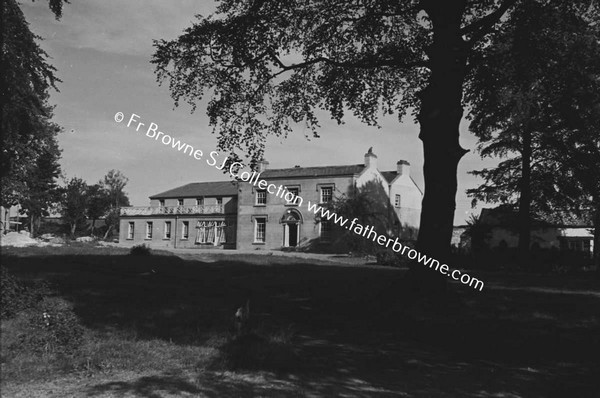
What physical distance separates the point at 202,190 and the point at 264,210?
11.2 meters

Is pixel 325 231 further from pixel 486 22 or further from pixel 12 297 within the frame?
pixel 12 297

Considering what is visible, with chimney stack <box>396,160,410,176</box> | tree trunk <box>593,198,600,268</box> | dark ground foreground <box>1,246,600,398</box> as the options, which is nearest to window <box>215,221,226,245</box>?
chimney stack <box>396,160,410,176</box>

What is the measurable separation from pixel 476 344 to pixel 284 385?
4484 mm

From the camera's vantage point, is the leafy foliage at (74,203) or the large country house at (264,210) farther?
the large country house at (264,210)

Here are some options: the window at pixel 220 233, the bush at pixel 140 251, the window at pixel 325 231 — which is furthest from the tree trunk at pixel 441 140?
the window at pixel 220 233

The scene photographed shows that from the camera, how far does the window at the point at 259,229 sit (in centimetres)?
5238

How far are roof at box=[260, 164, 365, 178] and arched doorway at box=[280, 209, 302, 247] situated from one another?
143 inches

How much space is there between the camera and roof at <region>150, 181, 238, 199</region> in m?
58.1

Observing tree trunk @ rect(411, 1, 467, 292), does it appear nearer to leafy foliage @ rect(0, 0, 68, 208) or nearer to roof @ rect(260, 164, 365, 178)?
leafy foliage @ rect(0, 0, 68, 208)

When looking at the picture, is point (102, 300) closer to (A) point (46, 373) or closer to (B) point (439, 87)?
(A) point (46, 373)

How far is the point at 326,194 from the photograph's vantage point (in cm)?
4894

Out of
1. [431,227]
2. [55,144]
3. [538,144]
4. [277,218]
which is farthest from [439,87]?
[277,218]

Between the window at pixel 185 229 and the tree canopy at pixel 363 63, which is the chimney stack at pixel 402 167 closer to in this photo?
the window at pixel 185 229

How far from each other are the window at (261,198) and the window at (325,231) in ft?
24.1
